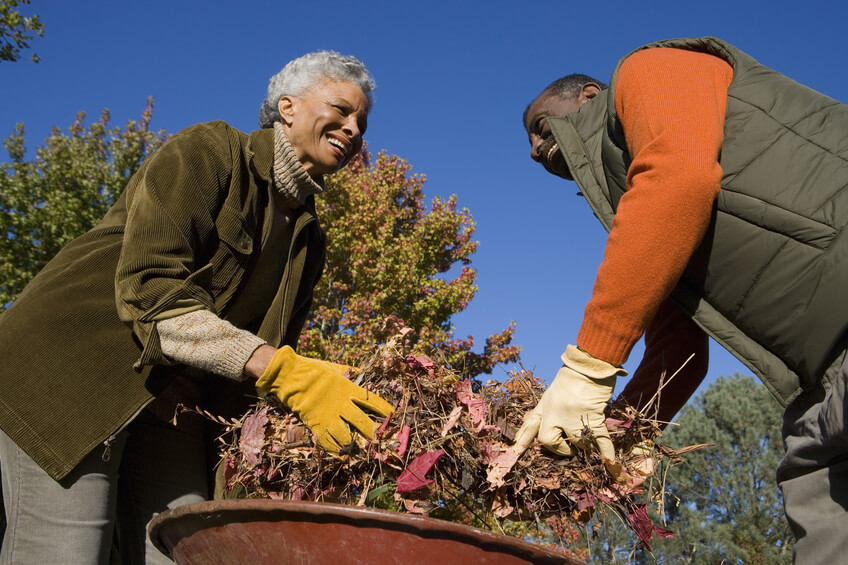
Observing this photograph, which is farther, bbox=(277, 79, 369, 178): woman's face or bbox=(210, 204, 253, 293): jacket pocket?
bbox=(277, 79, 369, 178): woman's face

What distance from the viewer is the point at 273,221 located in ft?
9.09

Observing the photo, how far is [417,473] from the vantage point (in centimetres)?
171

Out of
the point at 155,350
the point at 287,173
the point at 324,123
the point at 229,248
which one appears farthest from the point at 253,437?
the point at 324,123

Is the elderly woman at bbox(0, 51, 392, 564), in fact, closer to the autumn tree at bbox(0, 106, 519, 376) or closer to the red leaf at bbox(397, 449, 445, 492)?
the red leaf at bbox(397, 449, 445, 492)

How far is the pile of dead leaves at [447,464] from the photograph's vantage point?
177 centimetres

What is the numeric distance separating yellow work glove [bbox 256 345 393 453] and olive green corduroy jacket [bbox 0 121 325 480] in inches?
14.0

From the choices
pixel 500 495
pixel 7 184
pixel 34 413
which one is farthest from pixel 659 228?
pixel 7 184

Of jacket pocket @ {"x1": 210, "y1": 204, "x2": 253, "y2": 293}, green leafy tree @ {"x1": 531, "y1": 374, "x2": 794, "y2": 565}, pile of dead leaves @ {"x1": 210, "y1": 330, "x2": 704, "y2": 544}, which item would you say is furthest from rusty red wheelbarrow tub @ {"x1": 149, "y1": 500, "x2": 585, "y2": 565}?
green leafy tree @ {"x1": 531, "y1": 374, "x2": 794, "y2": 565}

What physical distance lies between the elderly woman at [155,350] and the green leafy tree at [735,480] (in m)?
14.5

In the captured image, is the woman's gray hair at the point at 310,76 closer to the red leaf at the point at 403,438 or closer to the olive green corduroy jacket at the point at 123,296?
the olive green corduroy jacket at the point at 123,296

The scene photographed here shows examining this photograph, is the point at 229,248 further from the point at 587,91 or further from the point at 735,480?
the point at 735,480

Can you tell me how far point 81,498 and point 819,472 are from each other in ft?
6.94

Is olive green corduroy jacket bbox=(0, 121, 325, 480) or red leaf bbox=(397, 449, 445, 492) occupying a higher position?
olive green corduroy jacket bbox=(0, 121, 325, 480)

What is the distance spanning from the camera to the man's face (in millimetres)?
2900
